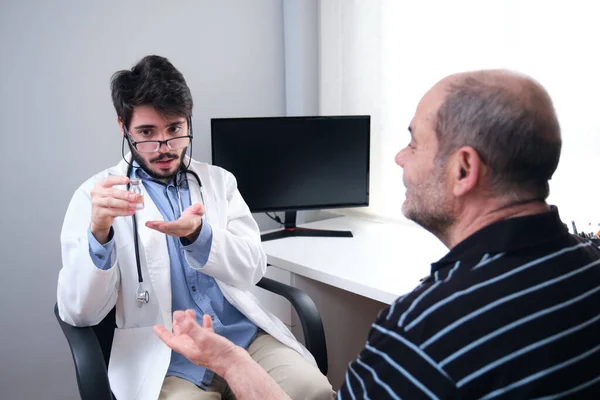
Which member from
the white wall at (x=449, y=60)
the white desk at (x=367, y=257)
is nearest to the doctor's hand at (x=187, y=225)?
the white desk at (x=367, y=257)

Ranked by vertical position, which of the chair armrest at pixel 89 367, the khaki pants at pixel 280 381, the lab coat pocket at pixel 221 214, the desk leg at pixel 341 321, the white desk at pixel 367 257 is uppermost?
the lab coat pocket at pixel 221 214

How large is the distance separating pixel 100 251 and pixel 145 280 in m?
0.20

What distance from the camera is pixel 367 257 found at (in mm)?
2016

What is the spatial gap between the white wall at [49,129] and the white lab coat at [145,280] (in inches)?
20.1

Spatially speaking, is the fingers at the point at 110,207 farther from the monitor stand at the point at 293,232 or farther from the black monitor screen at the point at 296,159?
the monitor stand at the point at 293,232

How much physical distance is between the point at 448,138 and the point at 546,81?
50.5 inches

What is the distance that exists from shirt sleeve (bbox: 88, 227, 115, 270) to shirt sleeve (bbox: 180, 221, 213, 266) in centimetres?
20

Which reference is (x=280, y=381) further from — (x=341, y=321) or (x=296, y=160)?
(x=296, y=160)

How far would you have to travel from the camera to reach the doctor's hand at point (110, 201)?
128 centimetres

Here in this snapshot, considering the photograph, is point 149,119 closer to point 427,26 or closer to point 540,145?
point 540,145

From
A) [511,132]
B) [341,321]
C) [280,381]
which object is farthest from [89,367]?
[341,321]

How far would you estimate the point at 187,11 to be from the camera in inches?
89.1

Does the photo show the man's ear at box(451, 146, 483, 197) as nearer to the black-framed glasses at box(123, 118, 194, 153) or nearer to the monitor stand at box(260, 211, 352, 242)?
the black-framed glasses at box(123, 118, 194, 153)

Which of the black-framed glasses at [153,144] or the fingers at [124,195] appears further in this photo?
the black-framed glasses at [153,144]
